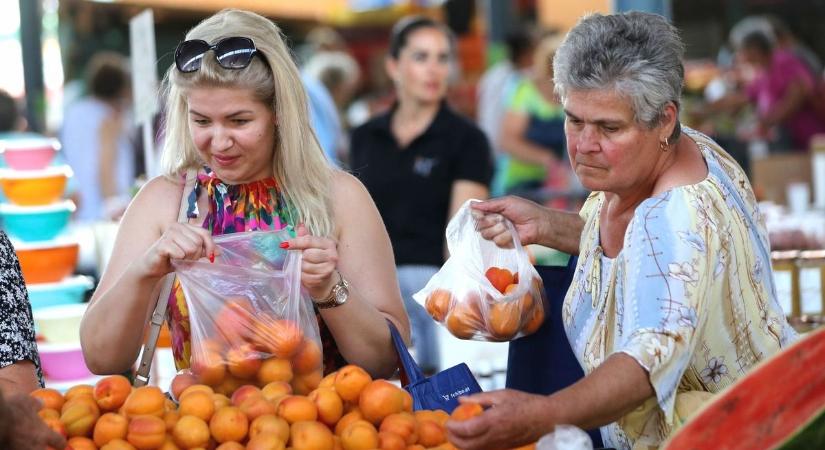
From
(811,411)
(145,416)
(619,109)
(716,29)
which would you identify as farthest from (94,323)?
(716,29)

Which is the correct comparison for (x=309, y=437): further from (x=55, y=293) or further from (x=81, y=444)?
(x=55, y=293)

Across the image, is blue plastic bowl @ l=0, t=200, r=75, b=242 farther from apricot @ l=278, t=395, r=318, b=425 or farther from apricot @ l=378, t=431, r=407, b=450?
apricot @ l=378, t=431, r=407, b=450

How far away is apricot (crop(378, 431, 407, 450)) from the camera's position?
2.07 metres

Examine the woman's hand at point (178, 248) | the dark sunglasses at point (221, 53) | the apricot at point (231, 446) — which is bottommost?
the apricot at point (231, 446)

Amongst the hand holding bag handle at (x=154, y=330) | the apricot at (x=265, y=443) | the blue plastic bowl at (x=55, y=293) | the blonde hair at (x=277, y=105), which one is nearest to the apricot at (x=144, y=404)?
the apricot at (x=265, y=443)

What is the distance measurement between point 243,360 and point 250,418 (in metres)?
0.22

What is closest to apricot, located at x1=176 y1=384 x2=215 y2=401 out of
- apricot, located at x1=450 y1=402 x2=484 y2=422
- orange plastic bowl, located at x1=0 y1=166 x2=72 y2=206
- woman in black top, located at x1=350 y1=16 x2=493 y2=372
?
apricot, located at x1=450 y1=402 x2=484 y2=422

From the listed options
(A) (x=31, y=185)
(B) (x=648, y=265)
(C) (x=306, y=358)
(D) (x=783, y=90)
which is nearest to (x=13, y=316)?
(C) (x=306, y=358)

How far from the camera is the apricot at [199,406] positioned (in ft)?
7.00

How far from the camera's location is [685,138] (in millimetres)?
2354

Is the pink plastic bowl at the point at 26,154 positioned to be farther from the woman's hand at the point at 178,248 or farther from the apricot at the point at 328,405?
the apricot at the point at 328,405

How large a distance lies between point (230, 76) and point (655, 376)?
3.75 feet

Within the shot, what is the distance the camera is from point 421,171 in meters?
5.04

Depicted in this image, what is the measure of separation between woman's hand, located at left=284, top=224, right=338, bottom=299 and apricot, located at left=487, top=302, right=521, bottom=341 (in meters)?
0.40
